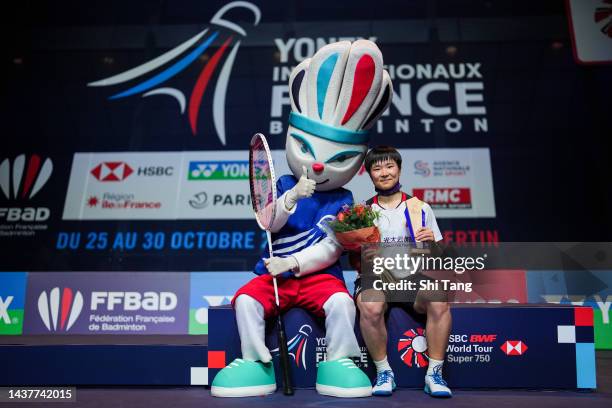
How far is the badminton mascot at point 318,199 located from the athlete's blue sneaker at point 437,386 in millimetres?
323

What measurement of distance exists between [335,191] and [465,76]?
3067 mm

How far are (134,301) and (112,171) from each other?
1.29m

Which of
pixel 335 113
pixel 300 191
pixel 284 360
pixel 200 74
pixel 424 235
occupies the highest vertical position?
pixel 200 74

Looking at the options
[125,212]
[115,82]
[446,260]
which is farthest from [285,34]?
[446,260]

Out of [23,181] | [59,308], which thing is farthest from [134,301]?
[23,181]

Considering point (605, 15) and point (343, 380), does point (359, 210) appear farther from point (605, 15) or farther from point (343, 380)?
point (605, 15)

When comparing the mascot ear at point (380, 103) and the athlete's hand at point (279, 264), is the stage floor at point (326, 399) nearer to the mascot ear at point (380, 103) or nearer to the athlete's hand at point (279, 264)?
the athlete's hand at point (279, 264)

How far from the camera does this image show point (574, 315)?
264cm

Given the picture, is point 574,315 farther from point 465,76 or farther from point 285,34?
point 285,34

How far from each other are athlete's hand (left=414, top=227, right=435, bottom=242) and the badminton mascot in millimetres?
369

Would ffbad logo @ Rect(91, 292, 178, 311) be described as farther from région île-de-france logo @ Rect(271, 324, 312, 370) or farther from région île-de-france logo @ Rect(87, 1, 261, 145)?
région île-de-france logo @ Rect(271, 324, 312, 370)

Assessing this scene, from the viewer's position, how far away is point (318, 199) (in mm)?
2834

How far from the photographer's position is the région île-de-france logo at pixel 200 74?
5438 mm

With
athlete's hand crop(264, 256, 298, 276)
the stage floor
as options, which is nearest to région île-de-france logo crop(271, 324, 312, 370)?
the stage floor
